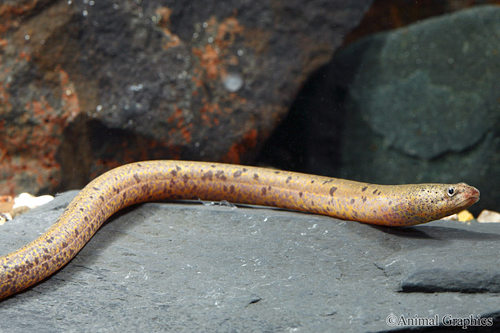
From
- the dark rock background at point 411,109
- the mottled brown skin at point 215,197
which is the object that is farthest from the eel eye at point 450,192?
the dark rock background at point 411,109

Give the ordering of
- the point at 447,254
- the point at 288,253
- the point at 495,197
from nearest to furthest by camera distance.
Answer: the point at 447,254 → the point at 288,253 → the point at 495,197

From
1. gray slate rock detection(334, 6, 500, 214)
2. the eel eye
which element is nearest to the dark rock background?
gray slate rock detection(334, 6, 500, 214)

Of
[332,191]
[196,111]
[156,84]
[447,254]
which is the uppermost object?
[156,84]

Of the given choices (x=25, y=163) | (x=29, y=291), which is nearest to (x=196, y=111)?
(x=25, y=163)

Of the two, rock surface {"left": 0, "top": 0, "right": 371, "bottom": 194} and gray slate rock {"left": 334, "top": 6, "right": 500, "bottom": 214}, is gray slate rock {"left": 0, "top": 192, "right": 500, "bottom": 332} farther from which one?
gray slate rock {"left": 334, "top": 6, "right": 500, "bottom": 214}

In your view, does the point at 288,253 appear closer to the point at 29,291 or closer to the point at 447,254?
the point at 447,254

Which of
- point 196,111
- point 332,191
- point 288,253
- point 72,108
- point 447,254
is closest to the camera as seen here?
point 447,254
